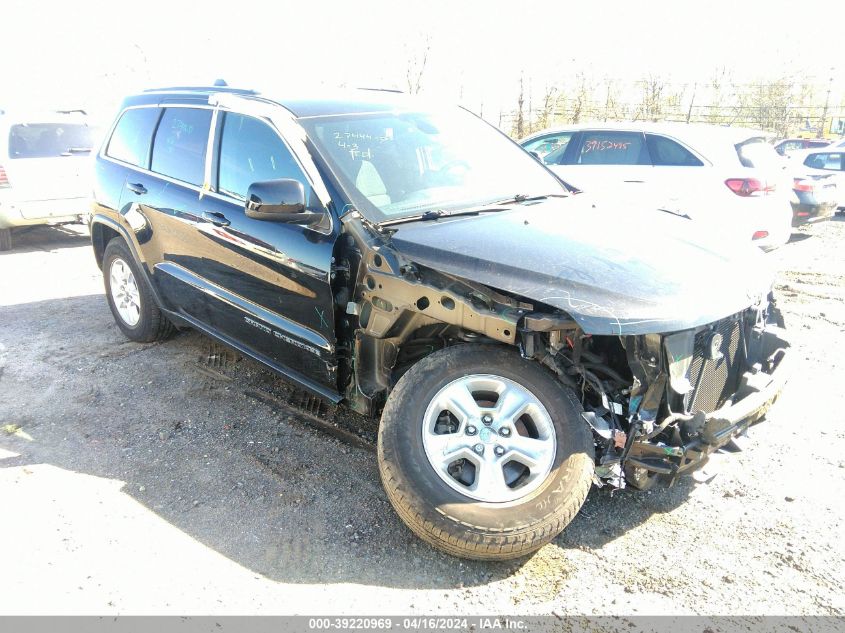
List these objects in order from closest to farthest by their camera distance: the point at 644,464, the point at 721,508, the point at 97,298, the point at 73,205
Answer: the point at 644,464 < the point at 721,508 < the point at 97,298 < the point at 73,205

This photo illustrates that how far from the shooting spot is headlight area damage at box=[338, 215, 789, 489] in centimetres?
263

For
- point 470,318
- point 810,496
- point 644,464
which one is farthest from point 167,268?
point 810,496

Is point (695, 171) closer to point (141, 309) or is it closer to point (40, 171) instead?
point (141, 309)

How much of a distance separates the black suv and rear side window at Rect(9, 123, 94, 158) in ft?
20.8

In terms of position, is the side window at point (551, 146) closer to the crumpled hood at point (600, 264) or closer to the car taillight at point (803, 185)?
the car taillight at point (803, 185)

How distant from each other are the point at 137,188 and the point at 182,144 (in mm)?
588

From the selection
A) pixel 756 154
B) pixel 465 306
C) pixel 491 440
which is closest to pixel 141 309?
pixel 465 306

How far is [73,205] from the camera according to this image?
30.0 ft

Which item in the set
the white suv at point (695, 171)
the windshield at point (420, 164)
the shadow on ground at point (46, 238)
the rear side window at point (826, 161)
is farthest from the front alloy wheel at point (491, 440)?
the rear side window at point (826, 161)

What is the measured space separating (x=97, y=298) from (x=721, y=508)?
6.22 metres

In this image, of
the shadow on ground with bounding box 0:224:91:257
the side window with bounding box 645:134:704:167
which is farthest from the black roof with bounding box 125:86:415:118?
the shadow on ground with bounding box 0:224:91:257

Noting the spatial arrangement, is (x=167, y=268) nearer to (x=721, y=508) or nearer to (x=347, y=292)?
(x=347, y=292)

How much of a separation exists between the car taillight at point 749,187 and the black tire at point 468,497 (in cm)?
543

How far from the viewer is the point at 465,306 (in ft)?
8.93
